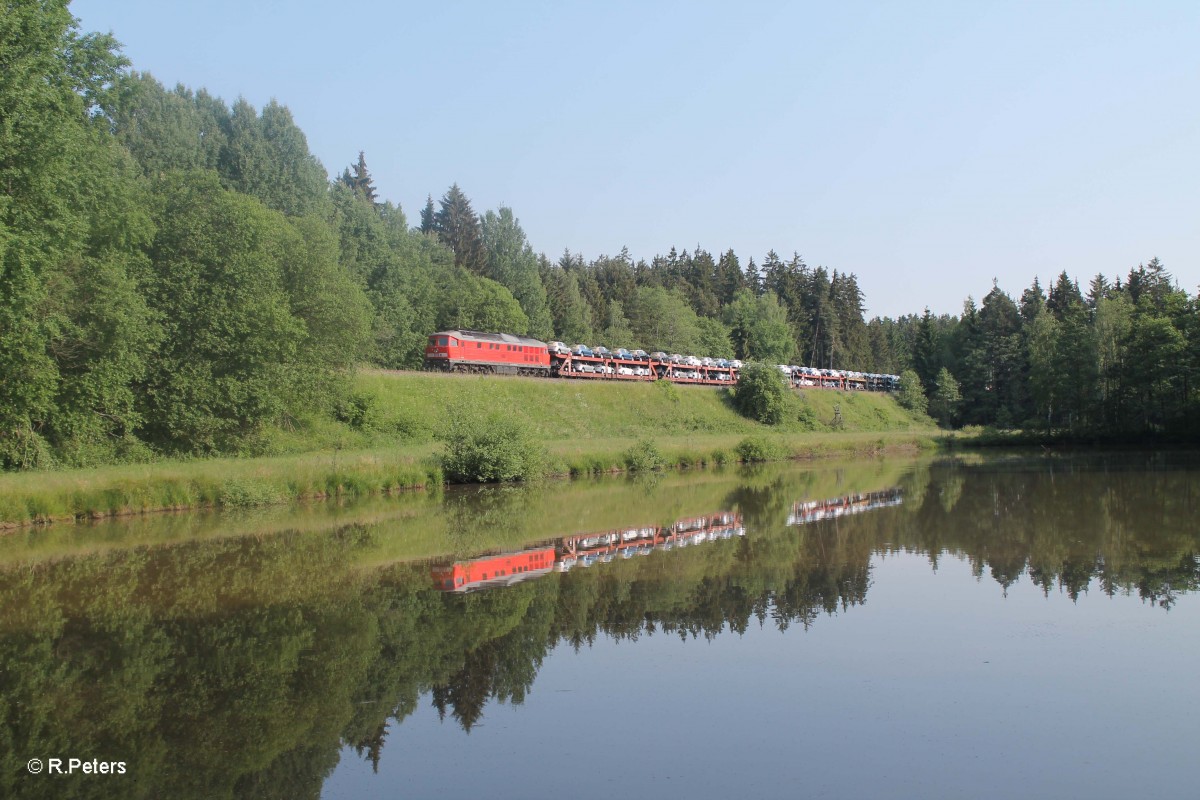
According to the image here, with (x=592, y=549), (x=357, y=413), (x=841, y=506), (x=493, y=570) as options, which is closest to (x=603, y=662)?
(x=493, y=570)

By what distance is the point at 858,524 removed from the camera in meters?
22.8

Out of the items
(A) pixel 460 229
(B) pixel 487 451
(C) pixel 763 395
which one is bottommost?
(B) pixel 487 451

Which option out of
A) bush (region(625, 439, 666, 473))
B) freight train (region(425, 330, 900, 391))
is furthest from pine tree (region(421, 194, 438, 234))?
bush (region(625, 439, 666, 473))

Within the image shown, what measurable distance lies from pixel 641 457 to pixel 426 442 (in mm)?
10472

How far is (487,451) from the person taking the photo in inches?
1271

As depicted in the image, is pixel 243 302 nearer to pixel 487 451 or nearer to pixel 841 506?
pixel 487 451

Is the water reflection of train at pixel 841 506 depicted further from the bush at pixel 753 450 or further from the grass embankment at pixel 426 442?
the bush at pixel 753 450

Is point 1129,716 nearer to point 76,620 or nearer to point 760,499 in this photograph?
point 76,620

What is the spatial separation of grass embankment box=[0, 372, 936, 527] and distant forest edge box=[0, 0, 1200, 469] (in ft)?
9.03

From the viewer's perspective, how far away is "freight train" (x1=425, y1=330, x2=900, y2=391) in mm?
56500

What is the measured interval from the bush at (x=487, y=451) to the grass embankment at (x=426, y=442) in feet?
2.45

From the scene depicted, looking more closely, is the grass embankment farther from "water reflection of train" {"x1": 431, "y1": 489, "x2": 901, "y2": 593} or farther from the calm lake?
"water reflection of train" {"x1": 431, "y1": 489, "x2": 901, "y2": 593}

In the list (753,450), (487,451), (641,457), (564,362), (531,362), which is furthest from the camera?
(564,362)

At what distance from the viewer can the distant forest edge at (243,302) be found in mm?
25766
